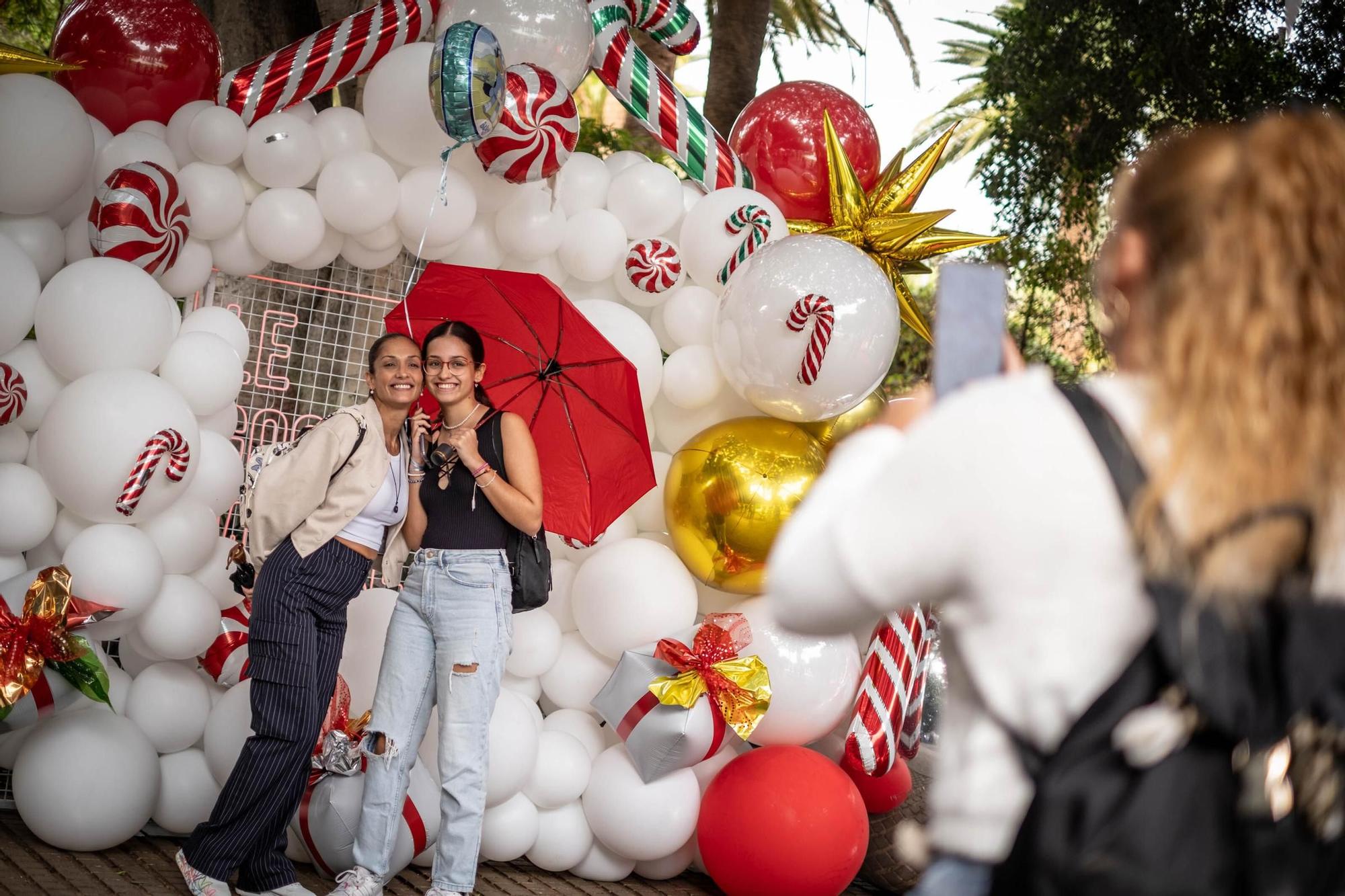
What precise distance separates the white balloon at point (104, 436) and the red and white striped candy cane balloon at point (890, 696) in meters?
2.46

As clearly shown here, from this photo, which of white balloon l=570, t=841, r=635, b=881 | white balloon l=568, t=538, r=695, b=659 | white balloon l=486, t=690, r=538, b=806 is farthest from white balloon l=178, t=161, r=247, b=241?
white balloon l=570, t=841, r=635, b=881

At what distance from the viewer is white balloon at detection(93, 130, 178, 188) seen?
12.9 feet

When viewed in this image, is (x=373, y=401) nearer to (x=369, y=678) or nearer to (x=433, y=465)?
(x=433, y=465)

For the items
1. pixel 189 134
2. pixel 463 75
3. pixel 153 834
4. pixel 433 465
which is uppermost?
pixel 463 75

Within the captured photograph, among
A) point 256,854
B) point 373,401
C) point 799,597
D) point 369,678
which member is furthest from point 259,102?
point 799,597

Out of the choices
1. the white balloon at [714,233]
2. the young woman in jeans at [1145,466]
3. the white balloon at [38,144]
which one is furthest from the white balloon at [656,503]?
the young woman in jeans at [1145,466]

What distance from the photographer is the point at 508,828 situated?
4254 millimetres

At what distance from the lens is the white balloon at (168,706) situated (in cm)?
402

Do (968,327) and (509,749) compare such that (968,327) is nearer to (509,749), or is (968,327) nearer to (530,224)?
(509,749)

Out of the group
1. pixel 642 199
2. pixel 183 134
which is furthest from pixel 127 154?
pixel 642 199

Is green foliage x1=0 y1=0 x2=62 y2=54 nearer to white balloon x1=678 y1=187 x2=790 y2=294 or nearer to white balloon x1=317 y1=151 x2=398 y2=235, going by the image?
white balloon x1=317 y1=151 x2=398 y2=235

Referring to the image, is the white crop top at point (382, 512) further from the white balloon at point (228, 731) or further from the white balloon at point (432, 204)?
the white balloon at point (432, 204)

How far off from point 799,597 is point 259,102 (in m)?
3.68

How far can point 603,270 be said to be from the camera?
4.60 metres
